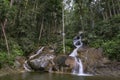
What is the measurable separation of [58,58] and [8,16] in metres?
7.57

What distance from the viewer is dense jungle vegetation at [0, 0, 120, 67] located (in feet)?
73.8

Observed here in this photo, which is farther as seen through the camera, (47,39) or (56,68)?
(47,39)

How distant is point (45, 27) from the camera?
35312mm

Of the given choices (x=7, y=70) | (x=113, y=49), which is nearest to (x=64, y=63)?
(x=113, y=49)

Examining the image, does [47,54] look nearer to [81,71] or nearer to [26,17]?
[81,71]

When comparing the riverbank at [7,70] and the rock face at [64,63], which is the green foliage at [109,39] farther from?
the riverbank at [7,70]

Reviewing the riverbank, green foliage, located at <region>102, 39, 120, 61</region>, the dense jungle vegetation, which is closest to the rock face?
the dense jungle vegetation

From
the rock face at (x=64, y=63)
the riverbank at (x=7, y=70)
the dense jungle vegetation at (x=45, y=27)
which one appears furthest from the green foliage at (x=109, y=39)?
the riverbank at (x=7, y=70)

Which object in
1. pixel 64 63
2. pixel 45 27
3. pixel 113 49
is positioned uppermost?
pixel 45 27

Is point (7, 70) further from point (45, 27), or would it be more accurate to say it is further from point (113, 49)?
point (45, 27)

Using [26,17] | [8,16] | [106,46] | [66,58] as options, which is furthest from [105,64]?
[26,17]

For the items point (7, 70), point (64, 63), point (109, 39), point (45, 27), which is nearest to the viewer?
point (7, 70)

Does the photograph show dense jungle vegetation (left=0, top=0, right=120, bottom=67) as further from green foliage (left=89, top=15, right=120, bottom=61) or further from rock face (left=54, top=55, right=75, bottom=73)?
rock face (left=54, top=55, right=75, bottom=73)

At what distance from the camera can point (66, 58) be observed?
21.2 m
